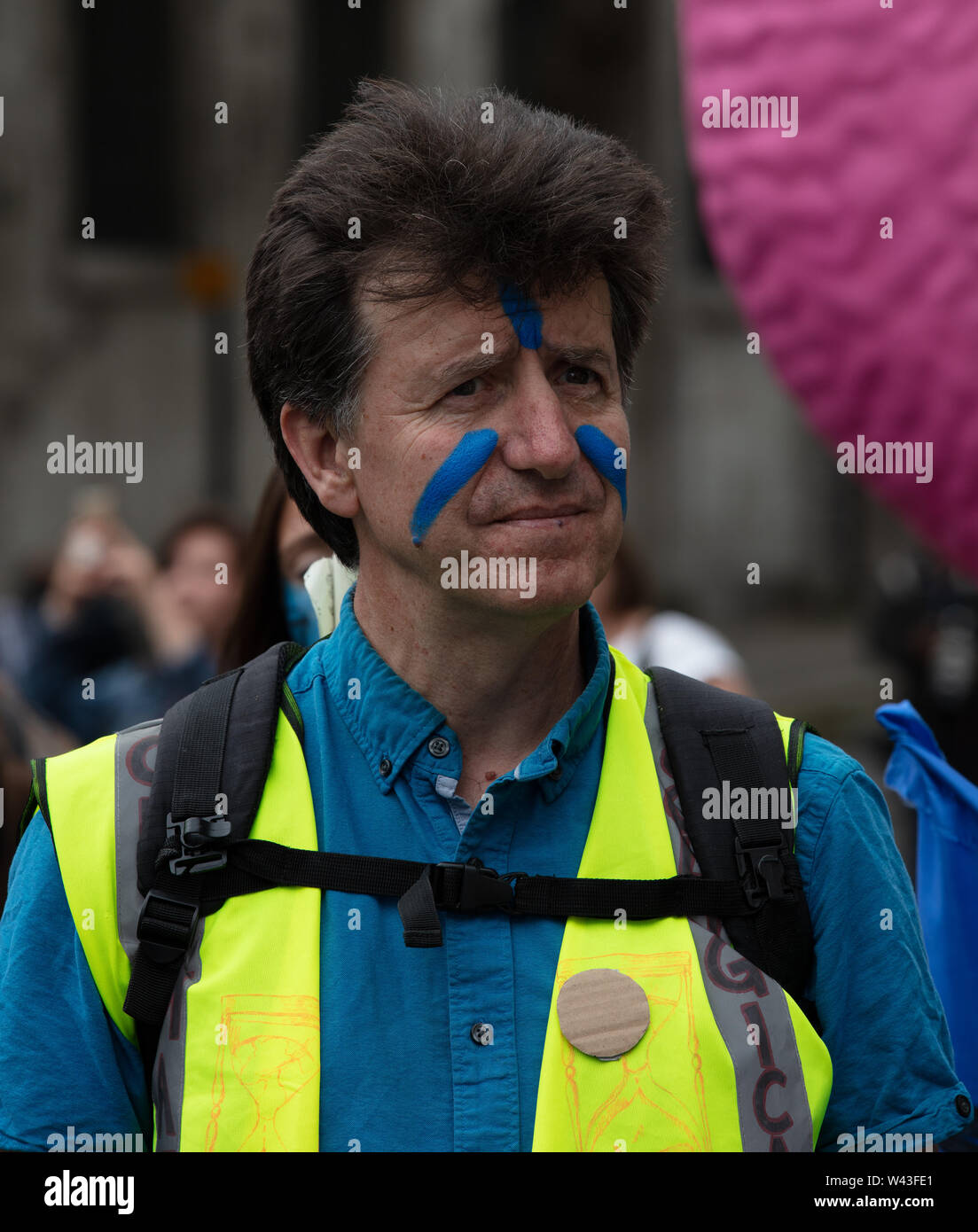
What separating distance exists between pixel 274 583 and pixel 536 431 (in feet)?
3.59

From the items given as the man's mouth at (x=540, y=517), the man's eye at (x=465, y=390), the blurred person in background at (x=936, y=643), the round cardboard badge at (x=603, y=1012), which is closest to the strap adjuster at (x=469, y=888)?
the round cardboard badge at (x=603, y=1012)

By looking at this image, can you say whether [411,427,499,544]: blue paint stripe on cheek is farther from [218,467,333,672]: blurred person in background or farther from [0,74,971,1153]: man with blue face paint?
[218,467,333,672]: blurred person in background

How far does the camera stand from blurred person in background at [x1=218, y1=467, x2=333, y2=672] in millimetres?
2799

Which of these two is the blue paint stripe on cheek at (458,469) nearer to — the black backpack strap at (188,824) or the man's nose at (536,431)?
the man's nose at (536,431)

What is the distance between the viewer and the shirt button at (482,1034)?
5.83 feet

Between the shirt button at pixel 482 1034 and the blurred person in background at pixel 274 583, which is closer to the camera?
the shirt button at pixel 482 1034

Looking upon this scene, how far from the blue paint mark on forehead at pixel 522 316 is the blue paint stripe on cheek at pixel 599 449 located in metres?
0.12

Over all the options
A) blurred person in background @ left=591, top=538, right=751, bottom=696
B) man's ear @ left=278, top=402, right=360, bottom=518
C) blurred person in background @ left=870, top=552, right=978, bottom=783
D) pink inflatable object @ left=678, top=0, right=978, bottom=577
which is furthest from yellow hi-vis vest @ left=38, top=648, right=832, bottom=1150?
blurred person in background @ left=870, top=552, right=978, bottom=783

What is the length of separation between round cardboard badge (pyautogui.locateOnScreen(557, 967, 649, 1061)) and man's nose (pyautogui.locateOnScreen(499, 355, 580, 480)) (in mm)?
575

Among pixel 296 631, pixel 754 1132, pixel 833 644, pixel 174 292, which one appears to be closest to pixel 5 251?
pixel 174 292

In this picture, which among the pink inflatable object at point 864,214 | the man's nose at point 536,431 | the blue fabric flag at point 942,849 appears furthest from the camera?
the pink inflatable object at point 864,214

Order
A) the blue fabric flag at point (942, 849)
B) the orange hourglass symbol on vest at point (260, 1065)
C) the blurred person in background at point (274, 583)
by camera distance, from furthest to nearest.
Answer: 1. the blurred person in background at point (274, 583)
2. the blue fabric flag at point (942, 849)
3. the orange hourglass symbol on vest at point (260, 1065)

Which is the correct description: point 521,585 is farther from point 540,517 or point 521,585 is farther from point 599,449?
point 599,449

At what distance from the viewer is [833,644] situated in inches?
495
